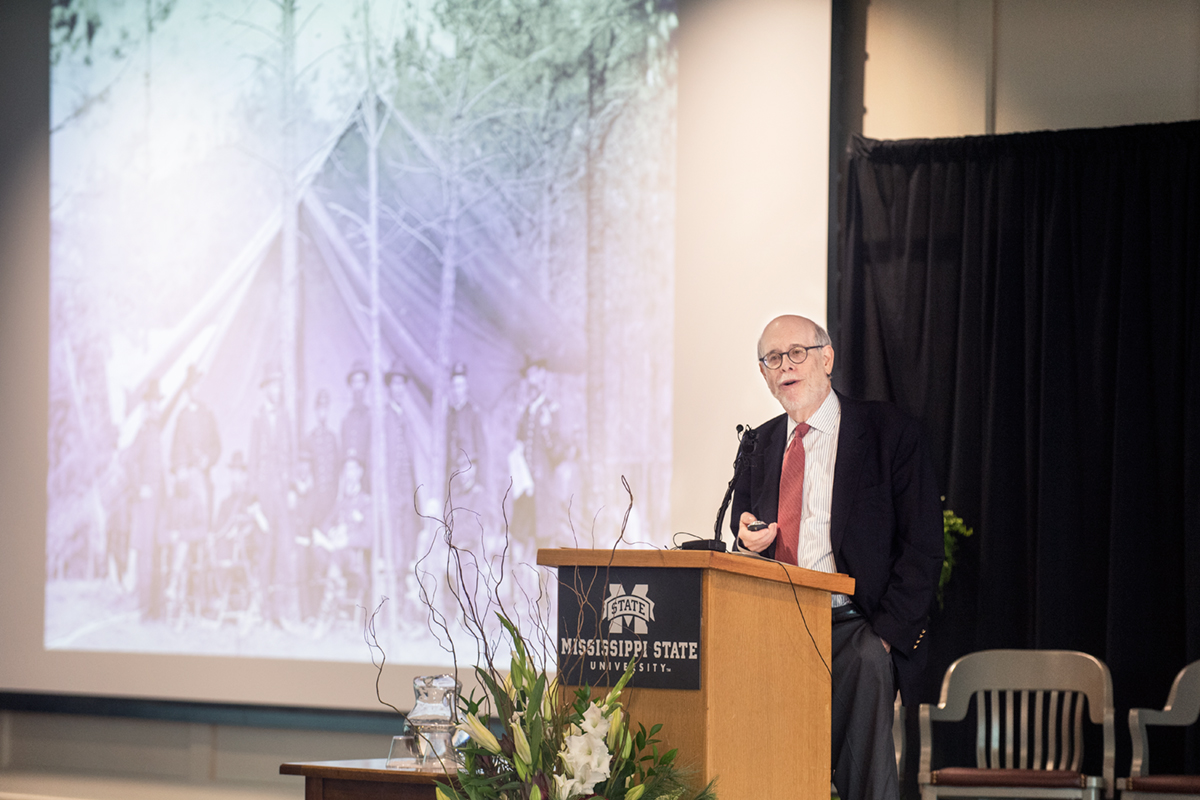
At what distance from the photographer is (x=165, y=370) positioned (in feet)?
18.7

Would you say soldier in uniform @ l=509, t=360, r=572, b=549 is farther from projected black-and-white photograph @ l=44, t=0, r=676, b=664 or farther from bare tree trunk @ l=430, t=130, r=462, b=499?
bare tree trunk @ l=430, t=130, r=462, b=499

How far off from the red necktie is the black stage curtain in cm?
146

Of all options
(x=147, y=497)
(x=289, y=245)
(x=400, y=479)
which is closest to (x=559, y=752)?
(x=400, y=479)

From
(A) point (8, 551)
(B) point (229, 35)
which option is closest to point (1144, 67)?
(B) point (229, 35)

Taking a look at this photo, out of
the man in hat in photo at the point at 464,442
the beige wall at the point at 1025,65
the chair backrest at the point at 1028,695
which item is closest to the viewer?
the chair backrest at the point at 1028,695

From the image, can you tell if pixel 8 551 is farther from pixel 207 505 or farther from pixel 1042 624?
pixel 1042 624

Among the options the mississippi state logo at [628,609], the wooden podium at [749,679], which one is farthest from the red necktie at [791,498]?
the mississippi state logo at [628,609]

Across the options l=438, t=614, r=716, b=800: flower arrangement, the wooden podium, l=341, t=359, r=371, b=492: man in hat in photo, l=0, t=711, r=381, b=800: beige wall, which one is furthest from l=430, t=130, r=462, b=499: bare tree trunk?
l=438, t=614, r=716, b=800: flower arrangement

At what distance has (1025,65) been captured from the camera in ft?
16.4

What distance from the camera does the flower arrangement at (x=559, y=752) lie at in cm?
224

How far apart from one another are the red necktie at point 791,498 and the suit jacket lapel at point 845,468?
10cm

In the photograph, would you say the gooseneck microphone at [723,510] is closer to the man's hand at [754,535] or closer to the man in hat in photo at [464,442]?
the man's hand at [754,535]

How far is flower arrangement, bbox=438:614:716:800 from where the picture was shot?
2.24m

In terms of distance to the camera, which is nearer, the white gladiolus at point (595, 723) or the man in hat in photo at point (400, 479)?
the white gladiolus at point (595, 723)
